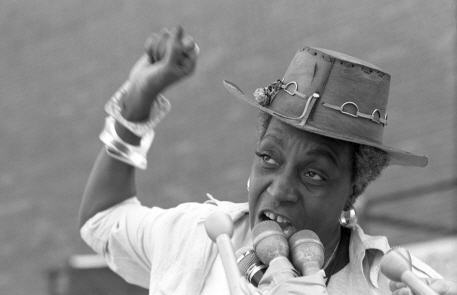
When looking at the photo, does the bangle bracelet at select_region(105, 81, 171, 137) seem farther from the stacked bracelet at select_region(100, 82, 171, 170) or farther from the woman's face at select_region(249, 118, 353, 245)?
the woman's face at select_region(249, 118, 353, 245)

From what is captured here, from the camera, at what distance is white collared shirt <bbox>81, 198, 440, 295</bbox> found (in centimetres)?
366

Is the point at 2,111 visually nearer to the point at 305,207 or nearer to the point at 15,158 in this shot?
the point at 15,158

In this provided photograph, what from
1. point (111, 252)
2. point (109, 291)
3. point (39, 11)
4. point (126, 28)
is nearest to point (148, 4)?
point (126, 28)

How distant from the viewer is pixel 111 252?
13.3ft

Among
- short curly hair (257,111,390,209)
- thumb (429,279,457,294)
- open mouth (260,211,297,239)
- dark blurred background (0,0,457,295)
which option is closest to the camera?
thumb (429,279,457,294)

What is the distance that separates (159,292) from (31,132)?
679 centimetres

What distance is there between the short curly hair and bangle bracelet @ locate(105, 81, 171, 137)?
346mm

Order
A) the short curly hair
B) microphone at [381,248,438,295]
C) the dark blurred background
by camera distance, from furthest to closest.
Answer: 1. the dark blurred background
2. the short curly hair
3. microphone at [381,248,438,295]

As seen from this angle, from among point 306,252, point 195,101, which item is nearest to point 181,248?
point 306,252

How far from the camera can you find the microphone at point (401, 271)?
2961mm

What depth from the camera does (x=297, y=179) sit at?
11.5 feet

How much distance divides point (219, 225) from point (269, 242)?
0.13 meters

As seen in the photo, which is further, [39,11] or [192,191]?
[39,11]

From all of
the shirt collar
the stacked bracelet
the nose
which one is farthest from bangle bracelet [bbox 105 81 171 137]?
the shirt collar
